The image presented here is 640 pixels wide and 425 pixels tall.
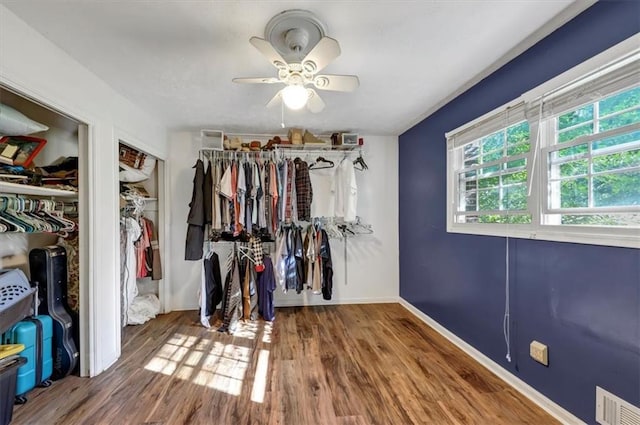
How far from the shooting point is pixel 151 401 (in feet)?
5.85

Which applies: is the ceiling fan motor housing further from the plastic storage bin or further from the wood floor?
the wood floor

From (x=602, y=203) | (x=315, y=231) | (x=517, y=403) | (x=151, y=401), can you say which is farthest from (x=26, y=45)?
(x=517, y=403)

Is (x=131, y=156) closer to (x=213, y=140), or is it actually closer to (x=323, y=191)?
(x=213, y=140)

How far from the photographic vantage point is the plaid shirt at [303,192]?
324cm

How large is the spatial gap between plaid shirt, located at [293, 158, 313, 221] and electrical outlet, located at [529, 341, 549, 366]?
2.24 metres

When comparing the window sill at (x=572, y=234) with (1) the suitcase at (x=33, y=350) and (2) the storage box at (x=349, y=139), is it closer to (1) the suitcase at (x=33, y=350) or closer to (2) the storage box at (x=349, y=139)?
(2) the storage box at (x=349, y=139)

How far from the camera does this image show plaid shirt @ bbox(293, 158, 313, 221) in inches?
128

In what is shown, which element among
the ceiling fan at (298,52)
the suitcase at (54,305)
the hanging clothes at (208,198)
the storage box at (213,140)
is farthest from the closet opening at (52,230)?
the ceiling fan at (298,52)

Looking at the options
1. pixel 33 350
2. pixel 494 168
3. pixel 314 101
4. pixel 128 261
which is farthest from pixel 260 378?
pixel 494 168

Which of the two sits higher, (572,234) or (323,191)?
(323,191)

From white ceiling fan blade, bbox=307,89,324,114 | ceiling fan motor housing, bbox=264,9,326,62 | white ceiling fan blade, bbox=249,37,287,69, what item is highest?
ceiling fan motor housing, bbox=264,9,326,62

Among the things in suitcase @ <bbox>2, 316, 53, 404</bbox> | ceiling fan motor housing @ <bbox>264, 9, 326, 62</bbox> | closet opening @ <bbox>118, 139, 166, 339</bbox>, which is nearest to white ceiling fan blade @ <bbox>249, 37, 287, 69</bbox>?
ceiling fan motor housing @ <bbox>264, 9, 326, 62</bbox>

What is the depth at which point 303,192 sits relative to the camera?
3252 millimetres

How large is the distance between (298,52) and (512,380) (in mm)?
2553
